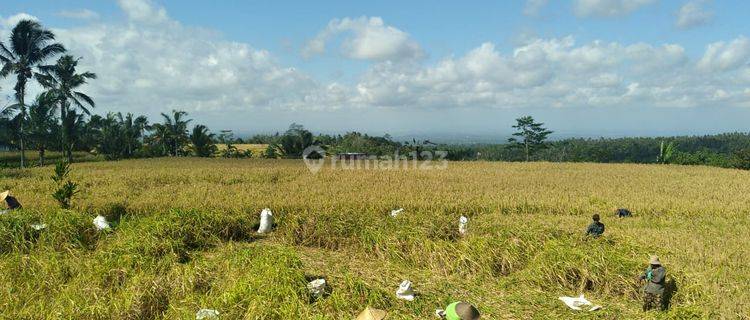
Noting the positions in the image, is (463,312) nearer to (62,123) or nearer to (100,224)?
(100,224)

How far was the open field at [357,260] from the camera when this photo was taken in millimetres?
6059

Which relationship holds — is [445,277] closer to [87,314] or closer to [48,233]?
[87,314]

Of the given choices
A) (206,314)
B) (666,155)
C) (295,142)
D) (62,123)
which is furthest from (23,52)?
(666,155)

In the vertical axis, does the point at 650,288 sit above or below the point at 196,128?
below

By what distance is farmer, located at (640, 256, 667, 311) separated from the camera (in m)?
5.93

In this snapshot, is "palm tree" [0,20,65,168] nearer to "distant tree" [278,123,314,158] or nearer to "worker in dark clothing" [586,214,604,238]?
"distant tree" [278,123,314,158]

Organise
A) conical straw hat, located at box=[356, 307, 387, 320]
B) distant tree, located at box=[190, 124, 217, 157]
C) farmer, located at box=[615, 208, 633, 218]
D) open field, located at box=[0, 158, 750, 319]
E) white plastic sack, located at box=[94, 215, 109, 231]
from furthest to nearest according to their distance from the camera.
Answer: distant tree, located at box=[190, 124, 217, 157] < farmer, located at box=[615, 208, 633, 218] < white plastic sack, located at box=[94, 215, 109, 231] < open field, located at box=[0, 158, 750, 319] < conical straw hat, located at box=[356, 307, 387, 320]

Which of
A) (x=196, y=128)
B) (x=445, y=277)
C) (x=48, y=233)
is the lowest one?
(x=445, y=277)

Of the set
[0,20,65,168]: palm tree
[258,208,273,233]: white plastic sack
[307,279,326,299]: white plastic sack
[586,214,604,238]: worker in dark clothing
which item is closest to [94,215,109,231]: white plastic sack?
[258,208,273,233]: white plastic sack

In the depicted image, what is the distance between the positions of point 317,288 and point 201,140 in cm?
4066

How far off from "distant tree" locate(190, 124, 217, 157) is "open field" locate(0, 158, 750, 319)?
100 feet

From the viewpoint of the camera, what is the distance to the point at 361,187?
58.5 feet

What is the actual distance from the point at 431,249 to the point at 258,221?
4721 millimetres

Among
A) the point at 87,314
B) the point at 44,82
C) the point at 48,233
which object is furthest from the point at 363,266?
the point at 44,82
